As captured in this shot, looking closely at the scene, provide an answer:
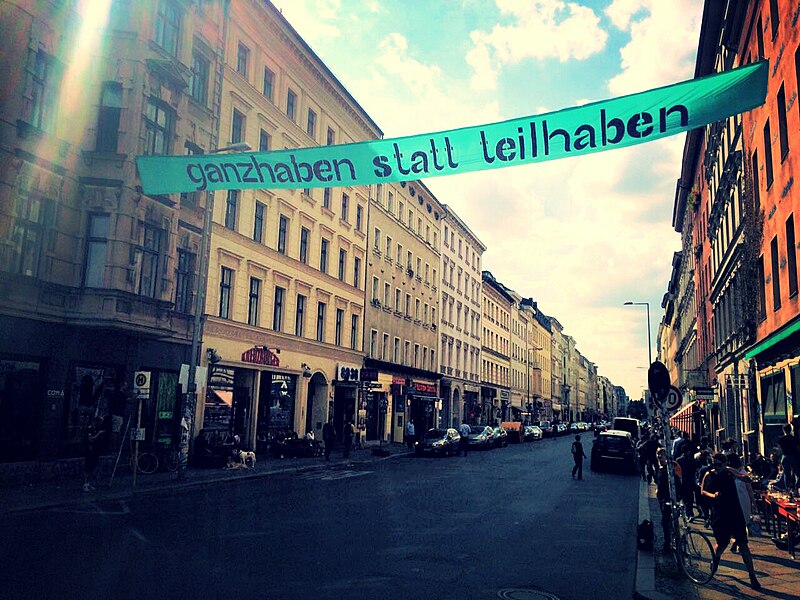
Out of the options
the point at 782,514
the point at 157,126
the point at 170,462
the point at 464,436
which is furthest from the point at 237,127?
the point at 782,514

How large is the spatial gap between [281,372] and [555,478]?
13.7 metres

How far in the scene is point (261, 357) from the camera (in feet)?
94.3

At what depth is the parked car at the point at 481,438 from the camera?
42.5 m

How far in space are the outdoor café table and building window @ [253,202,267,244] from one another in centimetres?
2234

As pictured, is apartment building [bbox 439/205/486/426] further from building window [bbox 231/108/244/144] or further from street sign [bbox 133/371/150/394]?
street sign [bbox 133/371/150/394]

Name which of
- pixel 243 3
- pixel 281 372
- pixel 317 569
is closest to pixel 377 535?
pixel 317 569

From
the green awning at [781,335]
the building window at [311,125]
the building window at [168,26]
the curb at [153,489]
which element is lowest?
the curb at [153,489]

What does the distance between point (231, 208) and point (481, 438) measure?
23.8 m

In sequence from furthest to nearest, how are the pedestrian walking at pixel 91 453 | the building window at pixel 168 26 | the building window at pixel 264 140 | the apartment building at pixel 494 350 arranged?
the apartment building at pixel 494 350 < the building window at pixel 264 140 < the building window at pixel 168 26 < the pedestrian walking at pixel 91 453

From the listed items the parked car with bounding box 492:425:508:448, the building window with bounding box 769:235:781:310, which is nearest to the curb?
the building window with bounding box 769:235:781:310

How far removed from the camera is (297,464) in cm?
2558

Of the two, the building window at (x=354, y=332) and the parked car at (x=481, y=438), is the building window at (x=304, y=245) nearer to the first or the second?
the building window at (x=354, y=332)

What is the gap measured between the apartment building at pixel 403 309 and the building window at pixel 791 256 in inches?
955

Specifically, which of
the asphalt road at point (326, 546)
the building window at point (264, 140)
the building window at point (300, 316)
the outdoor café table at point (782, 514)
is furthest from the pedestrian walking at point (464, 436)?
the outdoor café table at point (782, 514)
